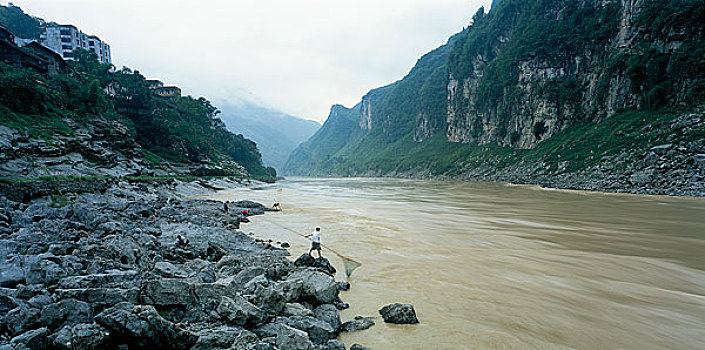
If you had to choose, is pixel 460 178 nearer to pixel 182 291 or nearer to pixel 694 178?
pixel 694 178

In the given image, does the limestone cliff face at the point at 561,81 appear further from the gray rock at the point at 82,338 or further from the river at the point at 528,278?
the gray rock at the point at 82,338

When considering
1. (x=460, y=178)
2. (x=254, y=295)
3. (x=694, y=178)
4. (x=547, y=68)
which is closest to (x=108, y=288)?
(x=254, y=295)

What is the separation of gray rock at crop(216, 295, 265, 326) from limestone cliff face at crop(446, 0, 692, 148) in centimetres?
6398

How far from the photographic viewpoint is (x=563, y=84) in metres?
75.9

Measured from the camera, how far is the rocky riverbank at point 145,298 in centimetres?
478

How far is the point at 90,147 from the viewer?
3519 cm

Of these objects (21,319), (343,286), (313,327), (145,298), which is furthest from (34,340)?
(343,286)

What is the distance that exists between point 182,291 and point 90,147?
3971 centimetres

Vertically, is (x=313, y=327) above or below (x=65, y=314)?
below

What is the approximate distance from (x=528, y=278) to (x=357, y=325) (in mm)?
7072

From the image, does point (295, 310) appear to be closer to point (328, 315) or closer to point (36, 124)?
point (328, 315)

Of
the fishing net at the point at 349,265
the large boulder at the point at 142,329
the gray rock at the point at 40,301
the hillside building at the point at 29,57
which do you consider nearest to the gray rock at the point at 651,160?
the fishing net at the point at 349,265

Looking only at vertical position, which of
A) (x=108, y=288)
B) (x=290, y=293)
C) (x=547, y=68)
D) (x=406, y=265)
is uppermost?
(x=547, y=68)

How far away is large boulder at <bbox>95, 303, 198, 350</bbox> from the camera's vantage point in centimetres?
474
